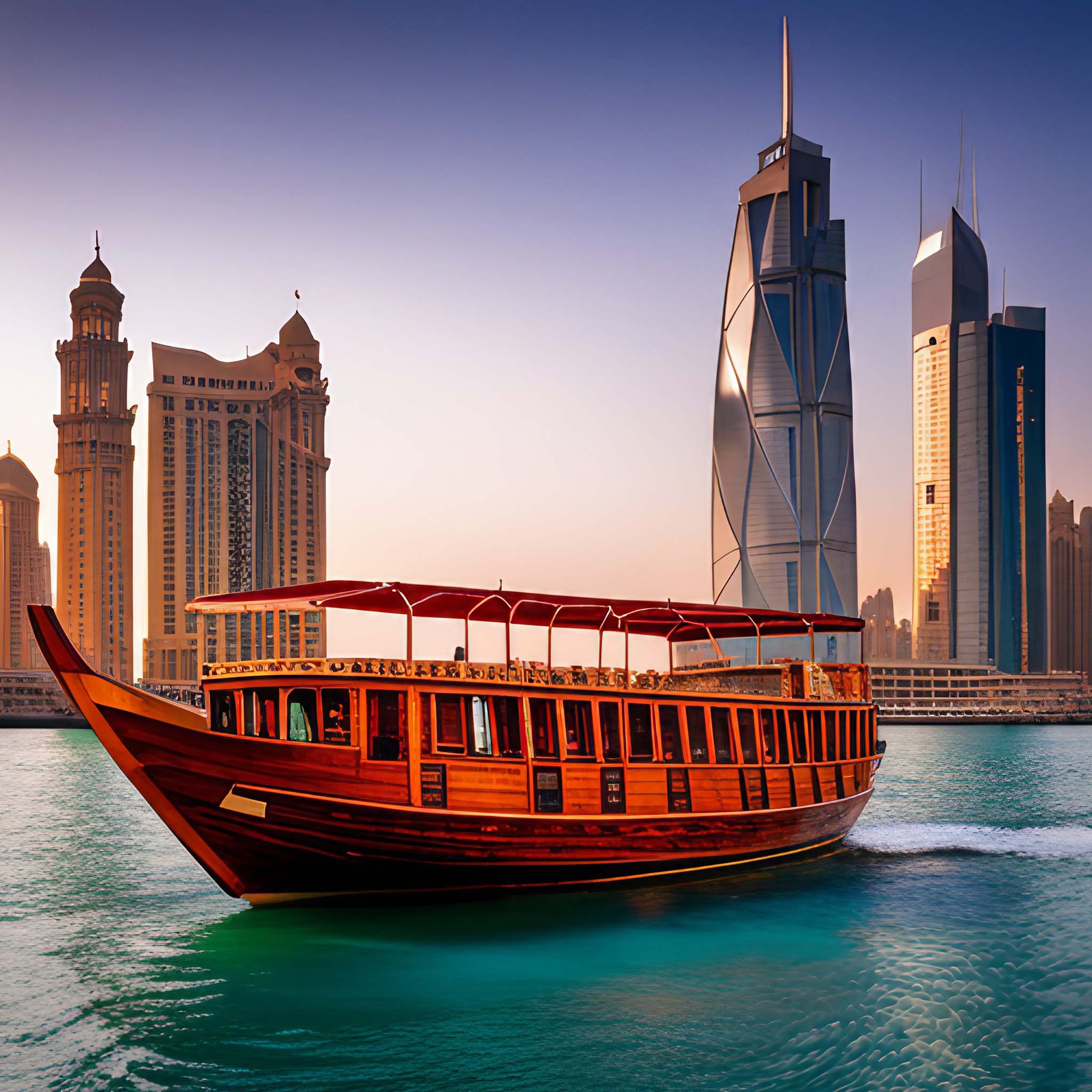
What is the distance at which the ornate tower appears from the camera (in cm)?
16450

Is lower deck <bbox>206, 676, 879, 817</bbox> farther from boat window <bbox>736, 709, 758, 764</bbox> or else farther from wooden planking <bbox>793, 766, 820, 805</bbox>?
wooden planking <bbox>793, 766, 820, 805</bbox>

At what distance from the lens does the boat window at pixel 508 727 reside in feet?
67.3

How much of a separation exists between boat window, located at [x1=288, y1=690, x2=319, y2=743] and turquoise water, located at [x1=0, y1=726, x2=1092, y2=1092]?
3310 mm

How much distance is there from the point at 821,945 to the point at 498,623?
906 centimetres

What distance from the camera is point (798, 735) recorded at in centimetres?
2584

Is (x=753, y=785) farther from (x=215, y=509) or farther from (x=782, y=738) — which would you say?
(x=215, y=509)

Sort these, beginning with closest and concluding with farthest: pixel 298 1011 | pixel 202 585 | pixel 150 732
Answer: pixel 298 1011, pixel 150 732, pixel 202 585

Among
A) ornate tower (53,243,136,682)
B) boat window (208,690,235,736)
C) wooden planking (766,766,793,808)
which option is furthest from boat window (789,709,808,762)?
ornate tower (53,243,136,682)

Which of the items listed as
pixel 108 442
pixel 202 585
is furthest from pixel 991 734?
pixel 108 442

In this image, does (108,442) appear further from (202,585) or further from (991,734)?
(991,734)

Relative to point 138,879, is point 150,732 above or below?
above

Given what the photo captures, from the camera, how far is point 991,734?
141500mm

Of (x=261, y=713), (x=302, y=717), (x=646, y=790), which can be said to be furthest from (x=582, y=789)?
(x=261, y=713)

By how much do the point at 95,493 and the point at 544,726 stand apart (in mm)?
163085
